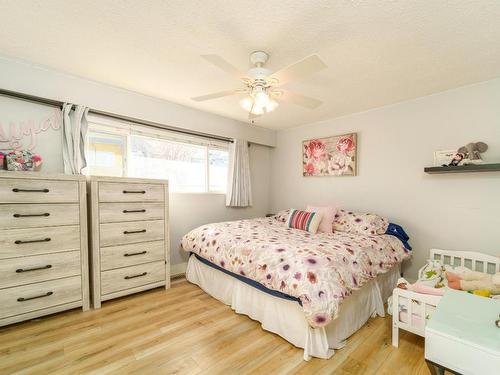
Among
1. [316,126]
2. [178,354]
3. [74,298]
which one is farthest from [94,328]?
[316,126]

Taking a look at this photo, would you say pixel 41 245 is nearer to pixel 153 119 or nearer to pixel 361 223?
pixel 153 119

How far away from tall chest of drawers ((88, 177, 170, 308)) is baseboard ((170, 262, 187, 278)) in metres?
0.39

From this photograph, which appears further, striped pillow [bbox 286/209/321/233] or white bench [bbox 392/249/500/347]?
striped pillow [bbox 286/209/321/233]

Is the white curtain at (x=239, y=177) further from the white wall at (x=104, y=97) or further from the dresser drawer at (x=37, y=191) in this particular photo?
the dresser drawer at (x=37, y=191)

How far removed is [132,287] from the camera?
2482mm

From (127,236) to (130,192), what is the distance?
46 cm

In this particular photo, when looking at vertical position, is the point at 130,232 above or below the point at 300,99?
below

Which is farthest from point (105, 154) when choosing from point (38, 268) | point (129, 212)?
point (38, 268)

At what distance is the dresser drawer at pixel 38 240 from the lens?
1865 mm

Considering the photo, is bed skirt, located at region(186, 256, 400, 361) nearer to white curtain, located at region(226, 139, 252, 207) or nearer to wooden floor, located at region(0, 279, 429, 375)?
wooden floor, located at region(0, 279, 429, 375)

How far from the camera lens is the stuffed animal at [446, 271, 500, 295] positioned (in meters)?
1.70

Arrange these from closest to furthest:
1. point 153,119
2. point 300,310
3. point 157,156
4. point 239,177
Result: point 300,310
point 153,119
point 157,156
point 239,177

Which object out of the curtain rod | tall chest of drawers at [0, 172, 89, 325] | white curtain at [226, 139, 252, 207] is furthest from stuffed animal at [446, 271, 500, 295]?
tall chest of drawers at [0, 172, 89, 325]

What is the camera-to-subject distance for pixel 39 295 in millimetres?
1986
